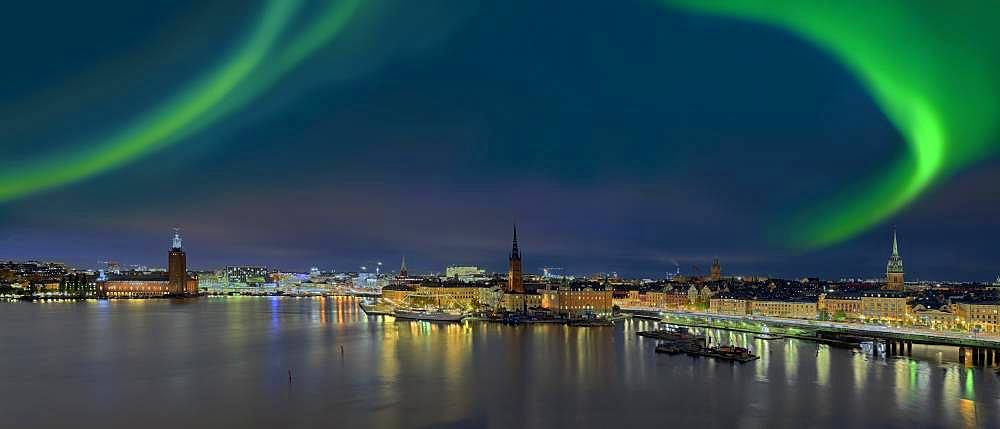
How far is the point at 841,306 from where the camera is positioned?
33062 mm

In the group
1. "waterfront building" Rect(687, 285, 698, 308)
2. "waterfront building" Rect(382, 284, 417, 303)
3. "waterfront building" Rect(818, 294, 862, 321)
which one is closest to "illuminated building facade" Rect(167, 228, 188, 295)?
"waterfront building" Rect(382, 284, 417, 303)

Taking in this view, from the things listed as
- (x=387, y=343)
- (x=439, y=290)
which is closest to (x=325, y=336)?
(x=387, y=343)

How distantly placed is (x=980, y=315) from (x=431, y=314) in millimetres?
21617

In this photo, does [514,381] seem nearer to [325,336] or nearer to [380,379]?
[380,379]

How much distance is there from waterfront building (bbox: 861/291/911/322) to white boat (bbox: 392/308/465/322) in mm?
17181

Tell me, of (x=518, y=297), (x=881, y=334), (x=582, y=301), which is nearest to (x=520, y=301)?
Result: (x=518, y=297)

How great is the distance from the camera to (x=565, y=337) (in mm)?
24188

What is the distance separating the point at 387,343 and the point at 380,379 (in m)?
6.94

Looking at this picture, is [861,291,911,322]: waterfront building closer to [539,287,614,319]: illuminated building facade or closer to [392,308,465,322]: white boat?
[539,287,614,319]: illuminated building facade

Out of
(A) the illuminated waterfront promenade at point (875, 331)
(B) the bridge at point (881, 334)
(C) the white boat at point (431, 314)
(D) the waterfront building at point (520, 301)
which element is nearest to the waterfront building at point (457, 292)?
(D) the waterfront building at point (520, 301)

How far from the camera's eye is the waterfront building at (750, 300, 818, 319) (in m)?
32.8

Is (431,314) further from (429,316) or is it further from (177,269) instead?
(177,269)

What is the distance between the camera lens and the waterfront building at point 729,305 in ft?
120

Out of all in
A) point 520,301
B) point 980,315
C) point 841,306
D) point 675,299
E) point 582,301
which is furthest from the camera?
point 675,299
